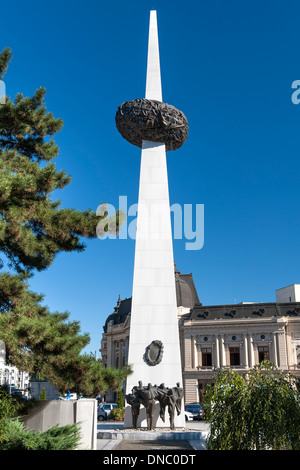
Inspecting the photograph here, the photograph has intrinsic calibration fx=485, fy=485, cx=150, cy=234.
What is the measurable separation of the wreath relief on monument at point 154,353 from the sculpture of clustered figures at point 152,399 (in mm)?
1332

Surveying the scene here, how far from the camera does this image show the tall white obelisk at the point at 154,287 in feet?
68.3

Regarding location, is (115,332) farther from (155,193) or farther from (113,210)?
(113,210)

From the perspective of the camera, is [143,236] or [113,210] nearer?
[113,210]

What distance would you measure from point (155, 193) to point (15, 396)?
13.4 metres

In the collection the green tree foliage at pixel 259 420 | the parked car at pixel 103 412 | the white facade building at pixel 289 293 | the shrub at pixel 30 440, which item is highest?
the white facade building at pixel 289 293

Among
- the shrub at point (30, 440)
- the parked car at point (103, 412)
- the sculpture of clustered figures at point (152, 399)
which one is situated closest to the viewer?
the shrub at point (30, 440)

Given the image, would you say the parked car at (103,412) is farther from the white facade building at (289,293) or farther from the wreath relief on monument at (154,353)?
the white facade building at (289,293)

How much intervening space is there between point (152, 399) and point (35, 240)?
32.7ft

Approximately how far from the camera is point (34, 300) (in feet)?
42.1

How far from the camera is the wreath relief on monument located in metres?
20.8

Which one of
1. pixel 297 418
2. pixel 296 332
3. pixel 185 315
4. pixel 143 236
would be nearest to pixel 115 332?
pixel 185 315

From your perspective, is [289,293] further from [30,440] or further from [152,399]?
[30,440]

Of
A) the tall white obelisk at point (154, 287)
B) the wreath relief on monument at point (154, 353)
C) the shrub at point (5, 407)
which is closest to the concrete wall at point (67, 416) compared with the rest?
the shrub at point (5, 407)

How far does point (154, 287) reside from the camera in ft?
72.0
